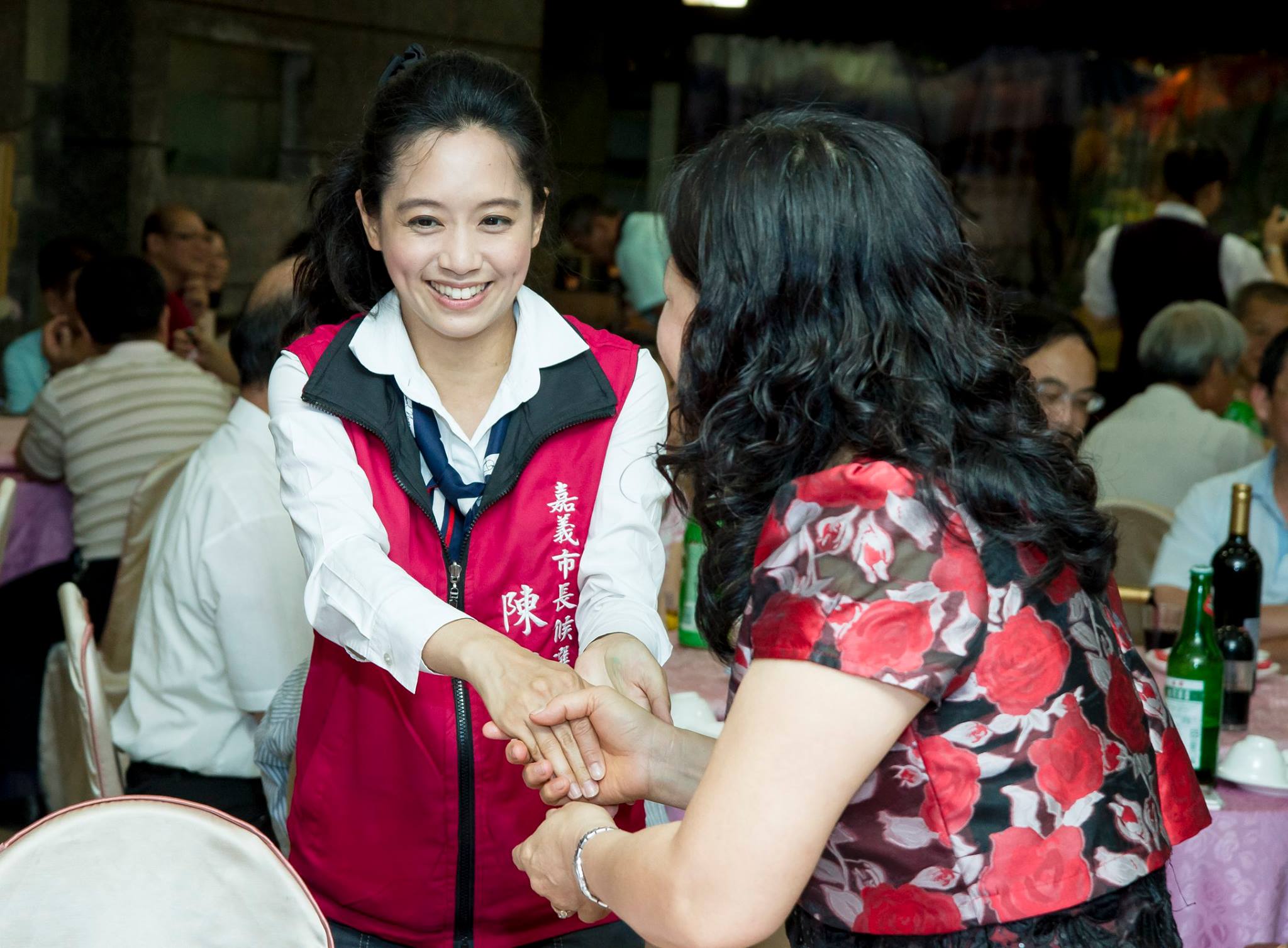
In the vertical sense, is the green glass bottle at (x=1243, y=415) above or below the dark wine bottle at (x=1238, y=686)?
above

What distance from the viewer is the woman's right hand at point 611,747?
1.50 m

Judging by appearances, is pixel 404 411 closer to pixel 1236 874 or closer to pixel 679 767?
pixel 679 767

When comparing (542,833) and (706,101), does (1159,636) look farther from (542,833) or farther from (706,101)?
(706,101)

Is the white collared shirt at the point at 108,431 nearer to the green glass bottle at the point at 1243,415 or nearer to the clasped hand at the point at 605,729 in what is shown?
the clasped hand at the point at 605,729

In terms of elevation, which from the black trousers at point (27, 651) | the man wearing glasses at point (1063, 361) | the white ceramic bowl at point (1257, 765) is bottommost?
the black trousers at point (27, 651)

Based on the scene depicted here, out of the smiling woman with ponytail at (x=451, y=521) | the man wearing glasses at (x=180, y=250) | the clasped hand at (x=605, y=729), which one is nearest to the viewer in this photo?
the clasped hand at (x=605, y=729)

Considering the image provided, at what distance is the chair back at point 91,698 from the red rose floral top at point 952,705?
1382 millimetres

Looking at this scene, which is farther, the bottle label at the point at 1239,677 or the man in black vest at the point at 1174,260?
the man in black vest at the point at 1174,260

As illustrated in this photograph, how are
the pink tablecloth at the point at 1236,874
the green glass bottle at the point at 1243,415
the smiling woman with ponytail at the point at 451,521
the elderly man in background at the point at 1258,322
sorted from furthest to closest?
1. the elderly man in background at the point at 1258,322
2. the green glass bottle at the point at 1243,415
3. the pink tablecloth at the point at 1236,874
4. the smiling woman with ponytail at the point at 451,521

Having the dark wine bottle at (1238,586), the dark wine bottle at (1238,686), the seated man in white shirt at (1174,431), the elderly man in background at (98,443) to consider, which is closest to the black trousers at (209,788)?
the elderly man in background at (98,443)

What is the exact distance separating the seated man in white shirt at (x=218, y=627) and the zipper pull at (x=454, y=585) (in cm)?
81

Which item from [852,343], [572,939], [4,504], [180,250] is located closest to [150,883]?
[572,939]

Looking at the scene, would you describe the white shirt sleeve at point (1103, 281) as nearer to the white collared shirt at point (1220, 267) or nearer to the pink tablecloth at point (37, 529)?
the white collared shirt at point (1220, 267)

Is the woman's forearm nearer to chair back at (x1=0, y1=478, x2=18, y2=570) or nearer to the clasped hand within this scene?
the clasped hand
